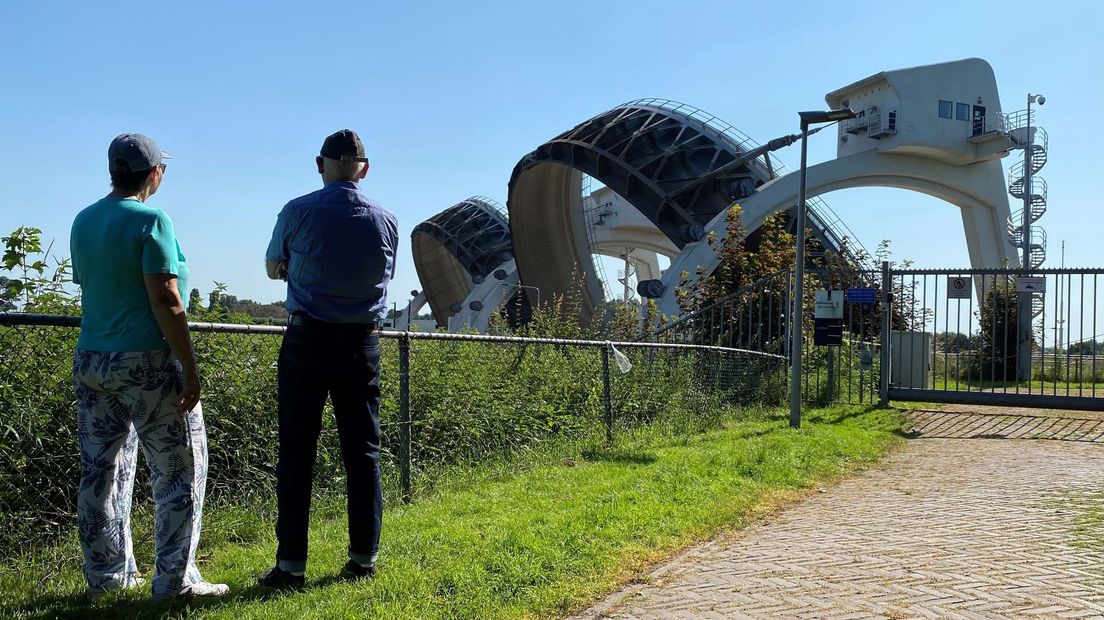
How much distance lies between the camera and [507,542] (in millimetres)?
4832

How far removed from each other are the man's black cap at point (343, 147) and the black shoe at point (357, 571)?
1.90 meters

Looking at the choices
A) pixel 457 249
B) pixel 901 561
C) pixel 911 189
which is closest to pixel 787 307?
pixel 901 561

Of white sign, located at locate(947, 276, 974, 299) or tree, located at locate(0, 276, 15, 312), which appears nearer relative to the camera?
tree, located at locate(0, 276, 15, 312)

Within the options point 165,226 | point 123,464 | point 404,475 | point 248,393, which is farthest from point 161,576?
point 404,475

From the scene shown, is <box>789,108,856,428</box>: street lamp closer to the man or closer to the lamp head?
the lamp head

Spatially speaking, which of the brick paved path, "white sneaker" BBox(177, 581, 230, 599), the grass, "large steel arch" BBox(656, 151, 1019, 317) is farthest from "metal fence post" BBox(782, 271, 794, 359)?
"large steel arch" BBox(656, 151, 1019, 317)

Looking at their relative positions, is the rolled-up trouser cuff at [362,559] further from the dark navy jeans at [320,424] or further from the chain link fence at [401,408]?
the chain link fence at [401,408]

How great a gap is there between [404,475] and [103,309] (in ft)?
9.49

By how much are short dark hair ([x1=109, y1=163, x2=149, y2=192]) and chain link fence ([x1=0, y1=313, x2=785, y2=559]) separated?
2.70 ft

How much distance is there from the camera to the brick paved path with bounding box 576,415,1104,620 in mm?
4117

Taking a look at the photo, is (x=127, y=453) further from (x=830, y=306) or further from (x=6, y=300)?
(x=830, y=306)

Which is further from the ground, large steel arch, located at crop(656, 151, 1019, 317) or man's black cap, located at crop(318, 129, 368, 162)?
large steel arch, located at crop(656, 151, 1019, 317)

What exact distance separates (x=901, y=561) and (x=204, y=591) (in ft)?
11.7

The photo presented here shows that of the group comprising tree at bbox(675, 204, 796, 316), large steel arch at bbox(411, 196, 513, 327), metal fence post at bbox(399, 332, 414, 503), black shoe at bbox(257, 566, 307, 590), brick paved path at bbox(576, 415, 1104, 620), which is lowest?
brick paved path at bbox(576, 415, 1104, 620)
